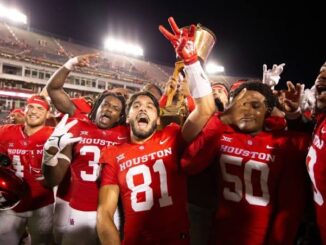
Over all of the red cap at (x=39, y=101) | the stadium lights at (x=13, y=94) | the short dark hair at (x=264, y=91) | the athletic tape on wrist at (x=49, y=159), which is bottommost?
the stadium lights at (x=13, y=94)

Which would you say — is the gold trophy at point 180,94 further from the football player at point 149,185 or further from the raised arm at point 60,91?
the raised arm at point 60,91

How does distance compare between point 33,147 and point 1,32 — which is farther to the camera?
point 1,32

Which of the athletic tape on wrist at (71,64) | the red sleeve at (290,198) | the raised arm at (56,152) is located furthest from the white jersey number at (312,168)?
the athletic tape on wrist at (71,64)

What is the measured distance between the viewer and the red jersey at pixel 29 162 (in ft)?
12.3

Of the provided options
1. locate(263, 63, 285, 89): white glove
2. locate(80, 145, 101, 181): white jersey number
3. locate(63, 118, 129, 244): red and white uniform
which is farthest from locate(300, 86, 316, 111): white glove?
locate(80, 145, 101, 181): white jersey number

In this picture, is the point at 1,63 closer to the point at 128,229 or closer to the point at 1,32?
the point at 1,32

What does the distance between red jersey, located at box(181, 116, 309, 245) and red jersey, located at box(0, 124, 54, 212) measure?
217 centimetres

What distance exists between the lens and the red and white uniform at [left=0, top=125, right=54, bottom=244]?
3.73 meters

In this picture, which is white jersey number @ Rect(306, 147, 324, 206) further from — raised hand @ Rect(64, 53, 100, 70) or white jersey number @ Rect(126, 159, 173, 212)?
raised hand @ Rect(64, 53, 100, 70)

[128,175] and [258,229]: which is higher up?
[128,175]

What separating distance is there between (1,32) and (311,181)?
28945mm

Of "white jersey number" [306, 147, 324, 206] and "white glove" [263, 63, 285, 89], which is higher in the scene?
"white glove" [263, 63, 285, 89]

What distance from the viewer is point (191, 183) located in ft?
9.98

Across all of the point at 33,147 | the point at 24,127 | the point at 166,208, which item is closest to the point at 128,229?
the point at 166,208
